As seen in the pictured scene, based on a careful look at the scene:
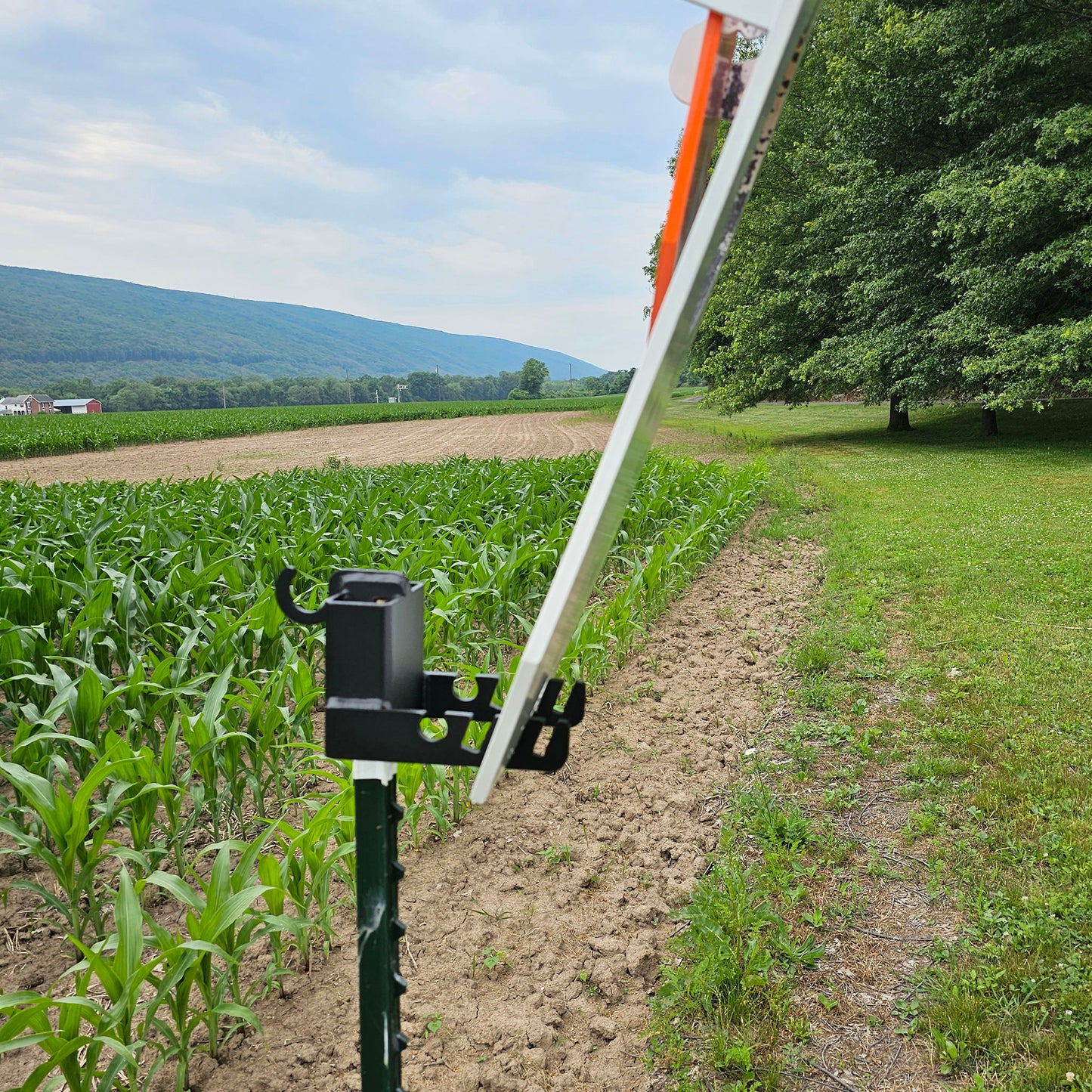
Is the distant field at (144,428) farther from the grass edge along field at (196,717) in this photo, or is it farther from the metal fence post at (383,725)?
the metal fence post at (383,725)

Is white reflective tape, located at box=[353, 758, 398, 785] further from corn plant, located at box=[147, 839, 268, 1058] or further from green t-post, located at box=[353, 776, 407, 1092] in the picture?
corn plant, located at box=[147, 839, 268, 1058]

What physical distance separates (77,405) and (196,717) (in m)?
118

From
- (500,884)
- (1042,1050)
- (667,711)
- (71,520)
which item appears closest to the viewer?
(1042,1050)

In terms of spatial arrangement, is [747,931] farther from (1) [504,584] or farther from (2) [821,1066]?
(1) [504,584]

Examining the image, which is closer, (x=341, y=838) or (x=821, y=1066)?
(x=821, y=1066)

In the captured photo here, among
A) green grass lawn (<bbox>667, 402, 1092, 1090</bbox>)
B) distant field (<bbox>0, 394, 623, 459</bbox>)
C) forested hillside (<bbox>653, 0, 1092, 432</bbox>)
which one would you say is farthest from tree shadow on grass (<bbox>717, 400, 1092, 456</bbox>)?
distant field (<bbox>0, 394, 623, 459</bbox>)

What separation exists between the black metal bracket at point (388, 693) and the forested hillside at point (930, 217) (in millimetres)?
13905

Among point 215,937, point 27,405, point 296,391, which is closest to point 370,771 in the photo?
point 215,937

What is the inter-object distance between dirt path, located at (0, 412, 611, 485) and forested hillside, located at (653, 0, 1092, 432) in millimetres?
6460

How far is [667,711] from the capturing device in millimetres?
4031

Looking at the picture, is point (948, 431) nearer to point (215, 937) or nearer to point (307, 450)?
point (307, 450)

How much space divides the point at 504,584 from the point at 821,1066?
2988 millimetres

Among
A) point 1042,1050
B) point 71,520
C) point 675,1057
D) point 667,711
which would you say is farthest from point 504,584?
point 71,520

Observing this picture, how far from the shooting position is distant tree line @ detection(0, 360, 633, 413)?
95375mm
